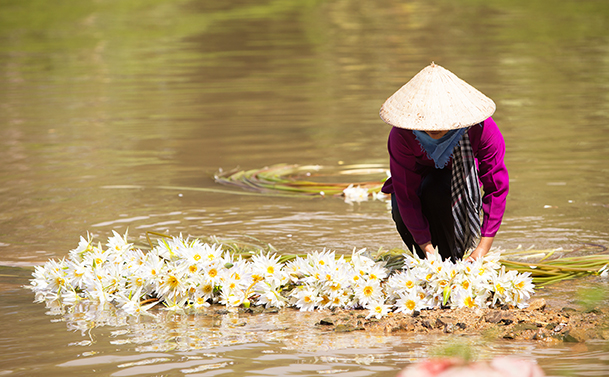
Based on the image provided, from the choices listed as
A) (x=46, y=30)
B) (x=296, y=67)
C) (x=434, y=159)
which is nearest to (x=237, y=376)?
(x=434, y=159)

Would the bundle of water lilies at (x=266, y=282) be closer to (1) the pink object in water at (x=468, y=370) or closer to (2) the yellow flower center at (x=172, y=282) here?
(2) the yellow flower center at (x=172, y=282)

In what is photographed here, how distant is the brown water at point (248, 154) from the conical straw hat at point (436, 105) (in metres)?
1.03

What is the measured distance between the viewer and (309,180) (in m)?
7.20

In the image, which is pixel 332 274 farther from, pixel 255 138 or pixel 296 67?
pixel 296 67

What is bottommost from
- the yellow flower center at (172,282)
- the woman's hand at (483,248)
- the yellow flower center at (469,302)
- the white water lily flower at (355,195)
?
the yellow flower center at (469,302)

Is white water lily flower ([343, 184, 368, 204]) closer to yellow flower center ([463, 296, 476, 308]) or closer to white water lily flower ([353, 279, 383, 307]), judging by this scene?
white water lily flower ([353, 279, 383, 307])

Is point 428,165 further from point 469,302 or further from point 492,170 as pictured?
point 469,302

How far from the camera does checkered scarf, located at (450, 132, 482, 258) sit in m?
3.73

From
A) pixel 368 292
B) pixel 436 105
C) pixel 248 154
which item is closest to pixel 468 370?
pixel 436 105

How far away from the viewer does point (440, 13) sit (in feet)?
93.0

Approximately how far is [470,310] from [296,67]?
44.2 feet

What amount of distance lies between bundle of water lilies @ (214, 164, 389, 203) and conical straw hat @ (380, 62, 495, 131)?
2887 mm

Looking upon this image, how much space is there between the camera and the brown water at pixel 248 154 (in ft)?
11.0

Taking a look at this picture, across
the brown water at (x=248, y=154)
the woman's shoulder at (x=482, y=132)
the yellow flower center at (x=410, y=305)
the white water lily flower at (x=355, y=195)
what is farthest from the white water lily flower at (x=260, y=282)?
the white water lily flower at (x=355, y=195)
